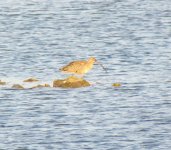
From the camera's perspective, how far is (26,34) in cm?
6394

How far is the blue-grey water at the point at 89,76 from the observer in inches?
1532

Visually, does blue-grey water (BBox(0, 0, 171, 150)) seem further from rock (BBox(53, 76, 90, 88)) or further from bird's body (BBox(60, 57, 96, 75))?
bird's body (BBox(60, 57, 96, 75))

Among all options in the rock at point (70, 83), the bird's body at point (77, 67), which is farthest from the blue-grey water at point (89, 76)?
the bird's body at point (77, 67)

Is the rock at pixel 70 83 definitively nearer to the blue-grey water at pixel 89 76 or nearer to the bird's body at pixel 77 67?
the blue-grey water at pixel 89 76

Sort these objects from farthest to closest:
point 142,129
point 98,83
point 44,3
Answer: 1. point 44,3
2. point 98,83
3. point 142,129

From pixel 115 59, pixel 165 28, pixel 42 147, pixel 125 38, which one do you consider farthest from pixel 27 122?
pixel 165 28

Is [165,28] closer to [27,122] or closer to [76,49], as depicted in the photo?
[76,49]

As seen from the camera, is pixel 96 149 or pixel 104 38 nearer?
pixel 96 149

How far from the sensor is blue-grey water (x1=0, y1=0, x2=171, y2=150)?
128 ft

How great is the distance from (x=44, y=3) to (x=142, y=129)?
40.0 meters

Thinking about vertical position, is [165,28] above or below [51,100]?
below

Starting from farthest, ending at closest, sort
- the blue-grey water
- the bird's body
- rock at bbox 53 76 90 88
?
the bird's body, rock at bbox 53 76 90 88, the blue-grey water

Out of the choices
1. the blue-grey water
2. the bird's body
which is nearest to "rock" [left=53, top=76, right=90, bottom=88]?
the blue-grey water

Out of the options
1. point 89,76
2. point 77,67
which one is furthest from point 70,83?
point 89,76
